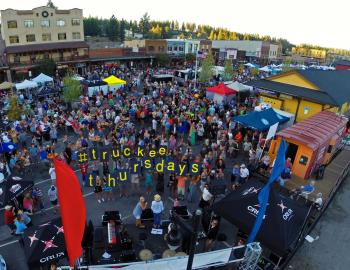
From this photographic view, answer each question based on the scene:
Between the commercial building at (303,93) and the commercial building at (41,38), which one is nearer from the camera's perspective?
the commercial building at (303,93)

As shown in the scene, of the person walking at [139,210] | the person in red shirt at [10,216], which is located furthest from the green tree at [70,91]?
the person walking at [139,210]

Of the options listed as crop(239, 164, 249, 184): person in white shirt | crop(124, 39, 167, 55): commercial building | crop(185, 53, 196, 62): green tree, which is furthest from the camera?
crop(185, 53, 196, 62): green tree

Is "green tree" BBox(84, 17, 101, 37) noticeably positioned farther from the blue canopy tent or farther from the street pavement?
the street pavement

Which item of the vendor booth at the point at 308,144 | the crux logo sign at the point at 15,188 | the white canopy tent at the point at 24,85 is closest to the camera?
the crux logo sign at the point at 15,188

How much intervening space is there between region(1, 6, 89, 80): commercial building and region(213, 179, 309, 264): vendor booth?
4204 centimetres

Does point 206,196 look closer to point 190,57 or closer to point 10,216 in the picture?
point 10,216

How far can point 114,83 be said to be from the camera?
29938 mm

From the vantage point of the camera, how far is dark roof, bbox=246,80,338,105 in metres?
21.7

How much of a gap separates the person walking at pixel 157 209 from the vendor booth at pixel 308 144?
8498 mm

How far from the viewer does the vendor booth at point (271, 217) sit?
8766mm

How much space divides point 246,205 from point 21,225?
7.92 meters

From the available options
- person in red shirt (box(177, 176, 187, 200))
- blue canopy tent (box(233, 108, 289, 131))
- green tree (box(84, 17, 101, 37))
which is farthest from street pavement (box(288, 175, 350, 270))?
green tree (box(84, 17, 101, 37))

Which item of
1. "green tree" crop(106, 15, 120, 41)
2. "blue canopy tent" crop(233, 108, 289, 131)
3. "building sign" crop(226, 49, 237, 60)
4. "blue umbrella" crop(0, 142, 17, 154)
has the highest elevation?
"green tree" crop(106, 15, 120, 41)

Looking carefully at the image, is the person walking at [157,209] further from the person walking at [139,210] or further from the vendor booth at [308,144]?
the vendor booth at [308,144]
